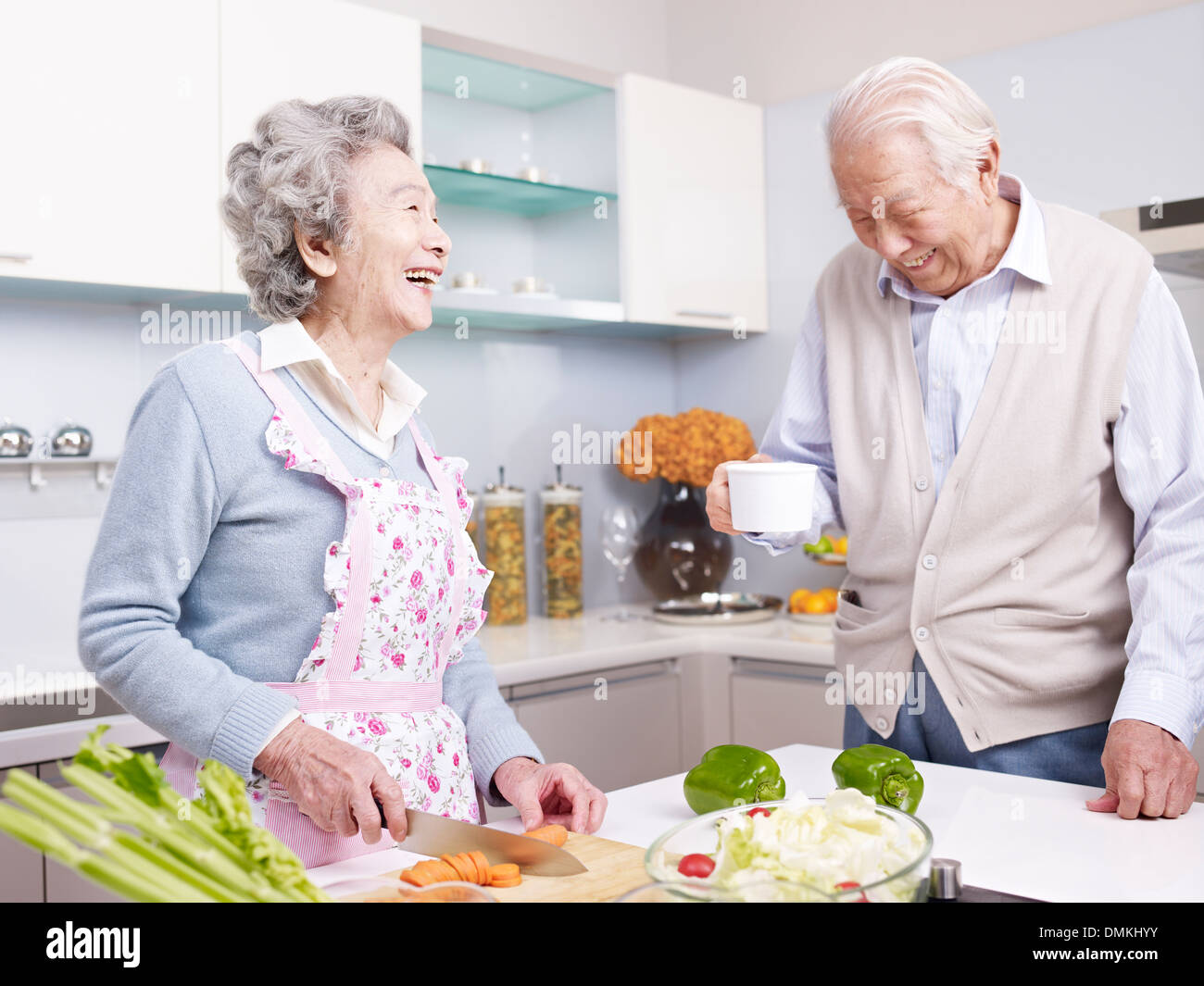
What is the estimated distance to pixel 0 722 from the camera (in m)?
1.75

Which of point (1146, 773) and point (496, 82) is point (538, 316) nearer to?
point (496, 82)

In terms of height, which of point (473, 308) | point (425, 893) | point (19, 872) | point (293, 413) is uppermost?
point (473, 308)

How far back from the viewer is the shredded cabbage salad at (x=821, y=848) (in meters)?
0.72

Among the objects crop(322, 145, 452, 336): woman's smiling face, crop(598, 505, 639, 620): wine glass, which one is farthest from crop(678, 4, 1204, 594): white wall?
crop(322, 145, 452, 336): woman's smiling face

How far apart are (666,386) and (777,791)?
8.00 ft

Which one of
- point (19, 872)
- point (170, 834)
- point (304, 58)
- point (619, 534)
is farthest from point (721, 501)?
point (619, 534)

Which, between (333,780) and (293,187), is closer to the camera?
(333,780)

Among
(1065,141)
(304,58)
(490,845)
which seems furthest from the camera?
(1065,141)

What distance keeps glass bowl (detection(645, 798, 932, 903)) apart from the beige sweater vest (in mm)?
577

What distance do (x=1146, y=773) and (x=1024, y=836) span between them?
0.17 metres

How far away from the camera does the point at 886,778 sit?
43.1 inches

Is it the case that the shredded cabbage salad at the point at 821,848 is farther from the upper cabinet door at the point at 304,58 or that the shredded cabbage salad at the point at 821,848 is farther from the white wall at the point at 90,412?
the white wall at the point at 90,412
